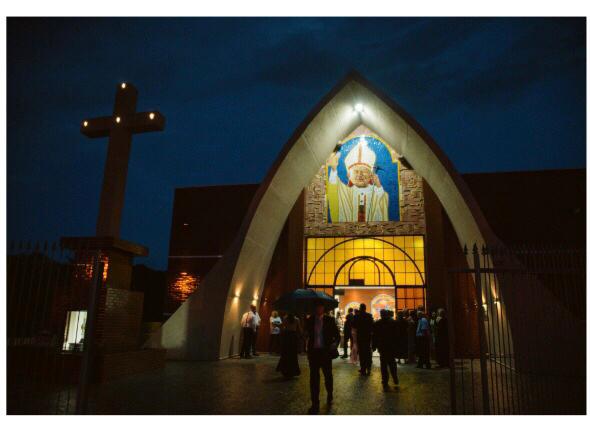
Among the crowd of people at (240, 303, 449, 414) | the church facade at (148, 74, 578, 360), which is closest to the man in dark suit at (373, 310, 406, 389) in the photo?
the crowd of people at (240, 303, 449, 414)

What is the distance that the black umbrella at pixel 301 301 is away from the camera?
11094 millimetres

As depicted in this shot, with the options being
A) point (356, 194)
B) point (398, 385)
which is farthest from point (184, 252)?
point (398, 385)

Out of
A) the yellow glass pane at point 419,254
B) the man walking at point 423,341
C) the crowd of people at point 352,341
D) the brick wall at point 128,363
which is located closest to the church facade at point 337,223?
the yellow glass pane at point 419,254

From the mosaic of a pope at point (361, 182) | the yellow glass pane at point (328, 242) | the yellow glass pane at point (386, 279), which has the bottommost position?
the yellow glass pane at point (386, 279)

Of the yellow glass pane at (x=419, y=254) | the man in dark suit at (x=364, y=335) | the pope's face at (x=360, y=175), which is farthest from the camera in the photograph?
the pope's face at (x=360, y=175)

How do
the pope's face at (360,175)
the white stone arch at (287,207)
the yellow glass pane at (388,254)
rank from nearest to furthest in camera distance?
the white stone arch at (287,207)
the yellow glass pane at (388,254)
the pope's face at (360,175)

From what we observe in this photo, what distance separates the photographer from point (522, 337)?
10.7 meters

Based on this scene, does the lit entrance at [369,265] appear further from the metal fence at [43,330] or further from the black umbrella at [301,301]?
the metal fence at [43,330]

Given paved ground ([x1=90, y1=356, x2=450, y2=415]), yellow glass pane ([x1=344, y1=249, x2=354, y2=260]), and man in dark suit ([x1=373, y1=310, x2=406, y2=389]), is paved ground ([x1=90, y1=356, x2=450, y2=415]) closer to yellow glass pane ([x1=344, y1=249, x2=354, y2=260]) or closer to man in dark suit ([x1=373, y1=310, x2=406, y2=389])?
man in dark suit ([x1=373, y1=310, x2=406, y2=389])

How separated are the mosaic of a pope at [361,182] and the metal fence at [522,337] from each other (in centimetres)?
393

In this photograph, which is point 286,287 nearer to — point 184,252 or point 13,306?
point 184,252

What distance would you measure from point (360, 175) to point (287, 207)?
3.53m

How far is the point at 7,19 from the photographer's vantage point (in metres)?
5.77

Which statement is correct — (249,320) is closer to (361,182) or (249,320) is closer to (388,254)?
(388,254)
